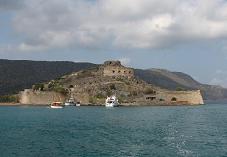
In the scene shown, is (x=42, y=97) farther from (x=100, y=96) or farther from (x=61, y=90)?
(x=100, y=96)

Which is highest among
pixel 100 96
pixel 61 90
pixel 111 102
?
pixel 61 90

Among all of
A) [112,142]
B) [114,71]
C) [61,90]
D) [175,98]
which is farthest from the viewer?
[114,71]

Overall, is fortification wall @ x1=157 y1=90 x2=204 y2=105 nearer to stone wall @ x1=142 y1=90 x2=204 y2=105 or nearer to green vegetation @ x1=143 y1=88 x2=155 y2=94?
stone wall @ x1=142 y1=90 x2=204 y2=105

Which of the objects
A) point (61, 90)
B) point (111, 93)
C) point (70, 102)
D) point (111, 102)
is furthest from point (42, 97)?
point (111, 102)

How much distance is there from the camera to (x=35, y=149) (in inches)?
1869

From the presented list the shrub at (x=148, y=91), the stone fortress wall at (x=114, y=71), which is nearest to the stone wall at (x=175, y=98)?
the shrub at (x=148, y=91)

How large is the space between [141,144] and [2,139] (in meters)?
14.9

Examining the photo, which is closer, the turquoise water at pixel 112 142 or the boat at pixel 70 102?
the turquoise water at pixel 112 142

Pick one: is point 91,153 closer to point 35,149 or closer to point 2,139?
point 35,149

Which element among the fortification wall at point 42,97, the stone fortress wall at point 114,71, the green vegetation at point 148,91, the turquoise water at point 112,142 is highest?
the stone fortress wall at point 114,71

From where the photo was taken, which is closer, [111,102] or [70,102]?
[111,102]

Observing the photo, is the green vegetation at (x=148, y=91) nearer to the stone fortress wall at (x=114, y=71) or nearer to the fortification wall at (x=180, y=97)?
the fortification wall at (x=180, y=97)

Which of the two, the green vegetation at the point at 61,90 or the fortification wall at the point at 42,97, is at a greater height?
the green vegetation at the point at 61,90

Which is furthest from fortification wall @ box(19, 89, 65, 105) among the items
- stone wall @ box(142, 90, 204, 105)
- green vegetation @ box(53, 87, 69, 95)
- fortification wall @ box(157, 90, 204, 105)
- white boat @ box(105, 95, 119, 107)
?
fortification wall @ box(157, 90, 204, 105)
